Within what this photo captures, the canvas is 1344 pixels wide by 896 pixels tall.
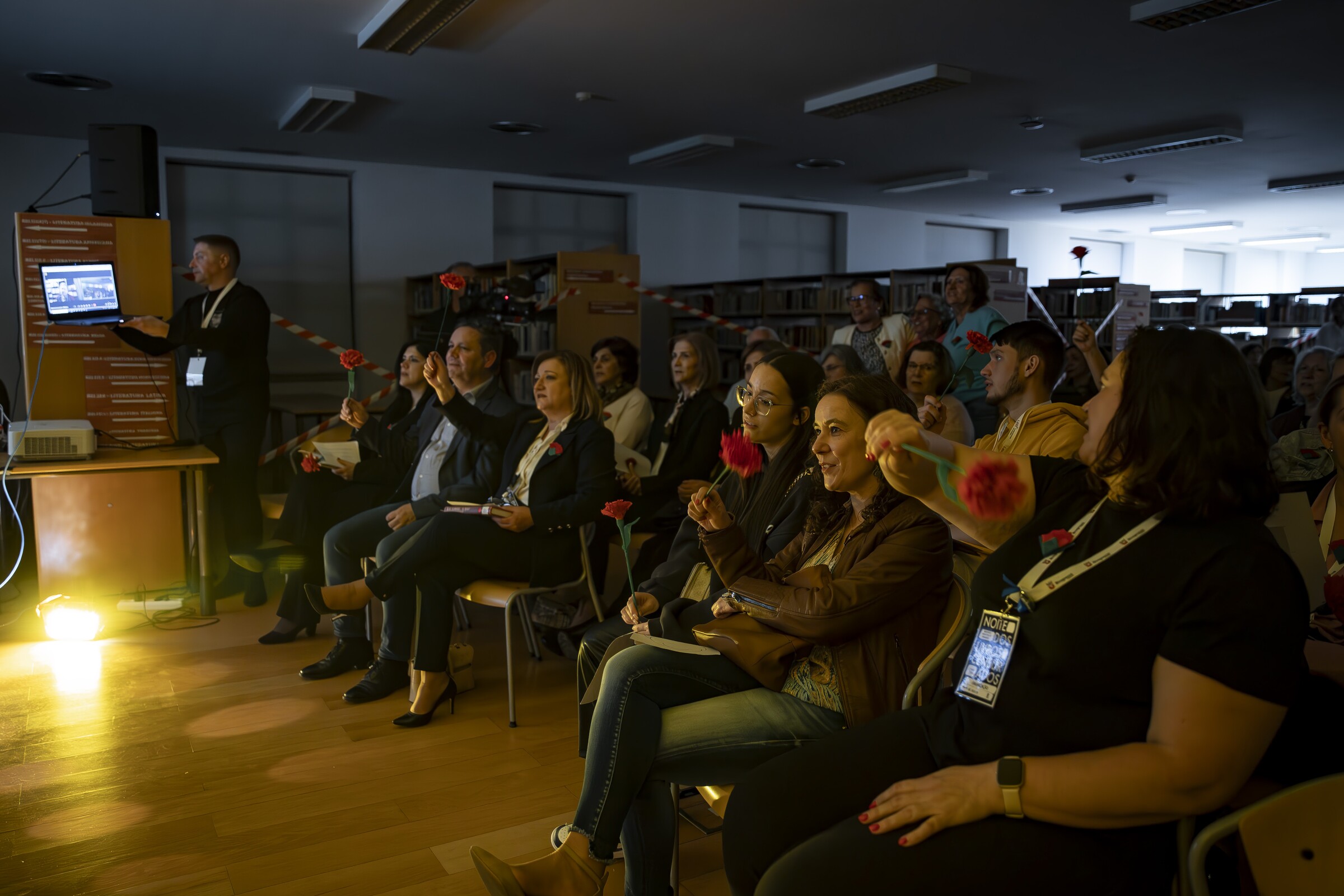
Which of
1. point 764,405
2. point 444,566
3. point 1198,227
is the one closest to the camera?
point 764,405

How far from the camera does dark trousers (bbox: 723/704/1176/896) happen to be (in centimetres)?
117

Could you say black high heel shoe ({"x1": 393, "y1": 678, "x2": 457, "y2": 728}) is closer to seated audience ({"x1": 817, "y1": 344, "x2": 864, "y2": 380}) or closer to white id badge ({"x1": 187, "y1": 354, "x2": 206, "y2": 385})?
seated audience ({"x1": 817, "y1": 344, "x2": 864, "y2": 380})

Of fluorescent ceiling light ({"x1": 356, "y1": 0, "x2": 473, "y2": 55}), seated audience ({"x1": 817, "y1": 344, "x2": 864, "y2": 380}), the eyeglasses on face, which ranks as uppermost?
fluorescent ceiling light ({"x1": 356, "y1": 0, "x2": 473, "y2": 55})

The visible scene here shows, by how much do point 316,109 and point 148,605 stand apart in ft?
12.4

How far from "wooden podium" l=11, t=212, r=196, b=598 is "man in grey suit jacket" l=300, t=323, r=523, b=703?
4.23 ft

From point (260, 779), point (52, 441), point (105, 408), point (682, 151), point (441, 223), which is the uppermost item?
point (682, 151)

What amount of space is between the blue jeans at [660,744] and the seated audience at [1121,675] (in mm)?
345

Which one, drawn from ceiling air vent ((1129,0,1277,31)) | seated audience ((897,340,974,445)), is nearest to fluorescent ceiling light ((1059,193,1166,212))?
ceiling air vent ((1129,0,1277,31))

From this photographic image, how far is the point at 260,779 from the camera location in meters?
2.58

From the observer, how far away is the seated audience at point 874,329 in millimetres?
5500

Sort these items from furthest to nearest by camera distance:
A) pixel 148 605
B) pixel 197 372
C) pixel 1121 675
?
pixel 197 372, pixel 148 605, pixel 1121 675

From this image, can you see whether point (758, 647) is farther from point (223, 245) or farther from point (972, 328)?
point (223, 245)

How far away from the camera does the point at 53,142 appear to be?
7418 millimetres

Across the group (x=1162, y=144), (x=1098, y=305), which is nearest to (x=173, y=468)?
(x=1162, y=144)
